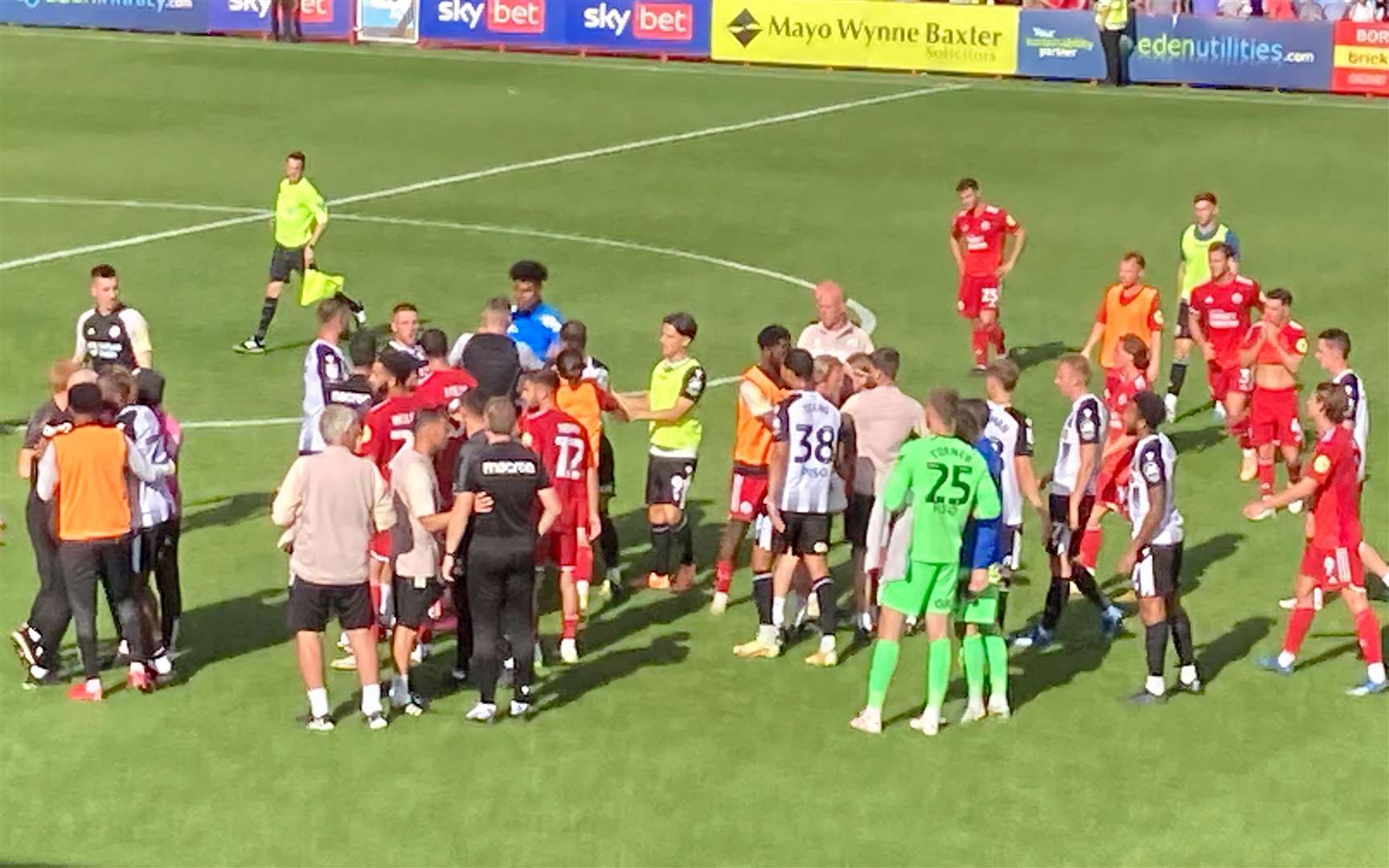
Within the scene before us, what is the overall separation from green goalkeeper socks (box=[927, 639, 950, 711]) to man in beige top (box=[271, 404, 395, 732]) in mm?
3530

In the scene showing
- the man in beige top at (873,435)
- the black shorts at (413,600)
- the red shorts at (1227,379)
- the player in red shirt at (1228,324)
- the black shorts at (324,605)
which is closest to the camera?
the black shorts at (324,605)

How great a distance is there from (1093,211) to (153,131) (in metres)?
16.8

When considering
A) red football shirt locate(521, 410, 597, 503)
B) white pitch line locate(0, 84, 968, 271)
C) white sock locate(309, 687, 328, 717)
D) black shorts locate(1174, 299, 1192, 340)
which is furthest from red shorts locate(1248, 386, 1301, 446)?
white pitch line locate(0, 84, 968, 271)

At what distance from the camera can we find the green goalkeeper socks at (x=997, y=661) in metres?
15.1

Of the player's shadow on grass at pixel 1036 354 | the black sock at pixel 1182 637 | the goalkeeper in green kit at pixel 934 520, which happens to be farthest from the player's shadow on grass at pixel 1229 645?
the player's shadow on grass at pixel 1036 354

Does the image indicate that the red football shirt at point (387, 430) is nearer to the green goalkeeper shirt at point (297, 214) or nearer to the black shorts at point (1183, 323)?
the black shorts at point (1183, 323)

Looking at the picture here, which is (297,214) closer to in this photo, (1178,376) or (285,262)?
(285,262)

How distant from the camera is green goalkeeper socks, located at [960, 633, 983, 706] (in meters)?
15.0

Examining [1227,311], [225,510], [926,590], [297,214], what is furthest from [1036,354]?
[926,590]

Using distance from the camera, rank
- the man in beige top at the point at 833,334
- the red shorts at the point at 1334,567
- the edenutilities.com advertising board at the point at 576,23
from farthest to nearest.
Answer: the edenutilities.com advertising board at the point at 576,23
the man in beige top at the point at 833,334
the red shorts at the point at 1334,567

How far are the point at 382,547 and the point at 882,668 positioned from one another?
11.4 ft

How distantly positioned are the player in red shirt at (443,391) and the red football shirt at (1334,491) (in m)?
5.78

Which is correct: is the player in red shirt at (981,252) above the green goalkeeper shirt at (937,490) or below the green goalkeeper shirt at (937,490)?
above

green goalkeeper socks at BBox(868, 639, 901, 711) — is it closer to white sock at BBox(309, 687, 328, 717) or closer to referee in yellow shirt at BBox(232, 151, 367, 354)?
white sock at BBox(309, 687, 328, 717)
